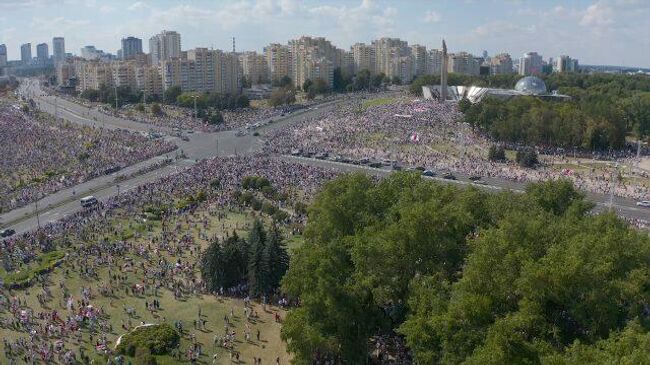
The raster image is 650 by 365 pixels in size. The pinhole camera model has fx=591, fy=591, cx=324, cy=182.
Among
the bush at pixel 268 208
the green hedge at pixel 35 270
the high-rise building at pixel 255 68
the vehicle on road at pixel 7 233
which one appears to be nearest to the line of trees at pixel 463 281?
the bush at pixel 268 208

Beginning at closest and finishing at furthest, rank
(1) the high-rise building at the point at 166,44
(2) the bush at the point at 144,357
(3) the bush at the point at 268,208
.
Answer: (2) the bush at the point at 144,357 → (3) the bush at the point at 268,208 → (1) the high-rise building at the point at 166,44

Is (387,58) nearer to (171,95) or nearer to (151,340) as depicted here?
(171,95)

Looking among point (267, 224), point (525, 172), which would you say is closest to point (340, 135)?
point (525, 172)

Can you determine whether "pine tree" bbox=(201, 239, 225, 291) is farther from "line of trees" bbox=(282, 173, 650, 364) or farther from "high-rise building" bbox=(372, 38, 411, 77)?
"high-rise building" bbox=(372, 38, 411, 77)

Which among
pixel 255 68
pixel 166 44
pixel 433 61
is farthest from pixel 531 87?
pixel 166 44

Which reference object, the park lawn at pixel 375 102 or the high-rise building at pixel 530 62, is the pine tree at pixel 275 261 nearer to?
the park lawn at pixel 375 102

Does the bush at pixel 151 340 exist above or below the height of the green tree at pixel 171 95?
below
